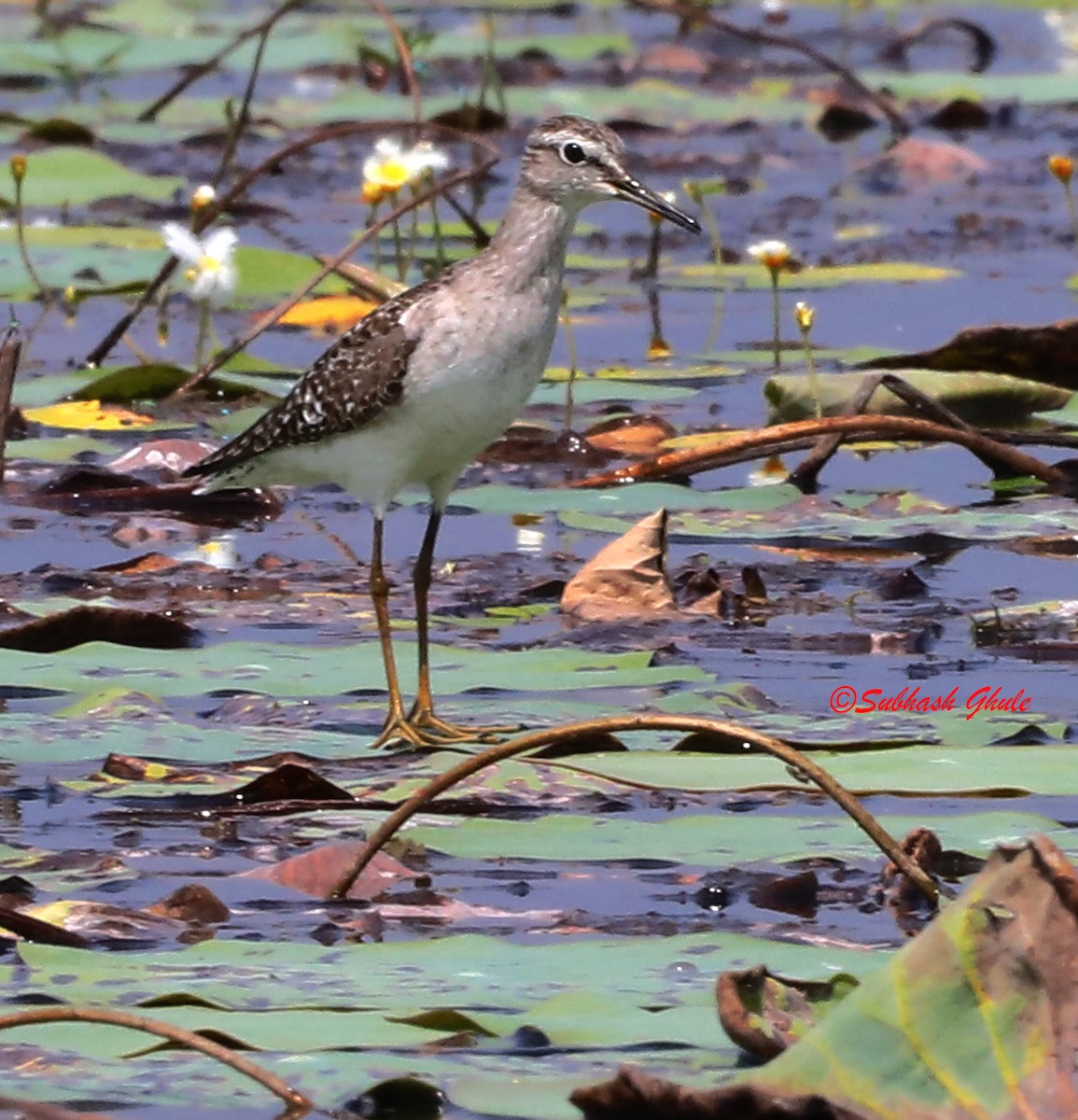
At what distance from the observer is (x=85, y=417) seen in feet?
26.6

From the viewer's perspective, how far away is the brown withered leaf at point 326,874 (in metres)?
4.08

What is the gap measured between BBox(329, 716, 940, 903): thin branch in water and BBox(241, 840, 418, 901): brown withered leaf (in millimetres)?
235

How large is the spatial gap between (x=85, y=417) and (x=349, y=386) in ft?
7.61

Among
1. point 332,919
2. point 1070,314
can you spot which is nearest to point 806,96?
point 1070,314

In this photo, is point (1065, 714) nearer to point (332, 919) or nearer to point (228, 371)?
point (332, 919)

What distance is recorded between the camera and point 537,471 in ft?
25.5

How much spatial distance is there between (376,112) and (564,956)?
11251mm

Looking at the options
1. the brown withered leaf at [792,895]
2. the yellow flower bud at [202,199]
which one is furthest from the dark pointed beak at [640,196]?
the yellow flower bud at [202,199]

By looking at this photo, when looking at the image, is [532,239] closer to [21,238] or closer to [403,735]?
[403,735]

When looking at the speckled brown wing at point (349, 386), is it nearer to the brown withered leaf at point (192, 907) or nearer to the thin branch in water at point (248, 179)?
the thin branch in water at point (248, 179)

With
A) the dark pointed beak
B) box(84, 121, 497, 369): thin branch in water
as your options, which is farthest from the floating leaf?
the dark pointed beak

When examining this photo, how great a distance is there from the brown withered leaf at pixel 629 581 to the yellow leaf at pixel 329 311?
12.5 ft

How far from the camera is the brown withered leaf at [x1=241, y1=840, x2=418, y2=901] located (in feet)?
13.4

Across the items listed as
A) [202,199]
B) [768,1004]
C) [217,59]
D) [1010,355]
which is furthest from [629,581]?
[217,59]
